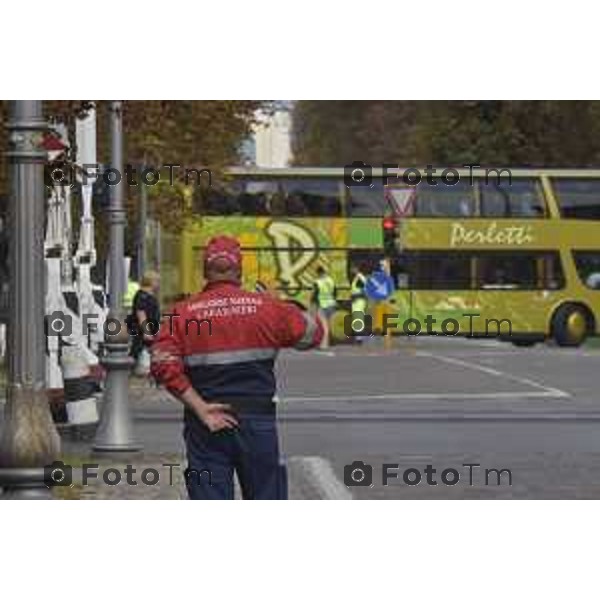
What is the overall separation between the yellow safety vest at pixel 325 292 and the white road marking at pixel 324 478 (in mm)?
24139

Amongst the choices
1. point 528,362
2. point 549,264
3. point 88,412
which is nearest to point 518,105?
point 549,264

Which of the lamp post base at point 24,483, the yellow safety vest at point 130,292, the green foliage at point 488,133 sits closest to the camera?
the lamp post base at point 24,483

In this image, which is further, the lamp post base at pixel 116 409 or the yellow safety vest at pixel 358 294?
the yellow safety vest at pixel 358 294

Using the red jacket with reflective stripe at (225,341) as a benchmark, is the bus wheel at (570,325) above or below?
below

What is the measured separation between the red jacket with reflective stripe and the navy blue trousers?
0.15 metres

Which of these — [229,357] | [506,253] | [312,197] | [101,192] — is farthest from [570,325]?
[229,357]

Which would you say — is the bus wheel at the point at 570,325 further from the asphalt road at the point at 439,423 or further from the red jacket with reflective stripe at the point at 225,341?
the red jacket with reflective stripe at the point at 225,341

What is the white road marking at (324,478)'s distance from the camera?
Answer: 14.3 meters

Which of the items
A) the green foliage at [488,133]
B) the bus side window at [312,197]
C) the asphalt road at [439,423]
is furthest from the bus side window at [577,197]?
the green foliage at [488,133]

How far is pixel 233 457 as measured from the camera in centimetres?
988

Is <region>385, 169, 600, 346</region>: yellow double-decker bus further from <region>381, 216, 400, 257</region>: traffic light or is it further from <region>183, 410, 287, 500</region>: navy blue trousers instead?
<region>183, 410, 287, 500</region>: navy blue trousers
